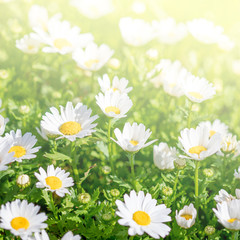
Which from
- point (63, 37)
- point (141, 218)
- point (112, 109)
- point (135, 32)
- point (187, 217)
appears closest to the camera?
point (141, 218)

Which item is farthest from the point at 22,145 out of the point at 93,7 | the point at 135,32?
the point at 93,7

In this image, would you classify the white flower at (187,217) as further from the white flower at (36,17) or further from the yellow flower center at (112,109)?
the white flower at (36,17)

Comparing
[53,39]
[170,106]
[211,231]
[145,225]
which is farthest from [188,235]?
[53,39]

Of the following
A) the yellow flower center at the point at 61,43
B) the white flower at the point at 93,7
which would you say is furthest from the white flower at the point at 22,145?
the white flower at the point at 93,7

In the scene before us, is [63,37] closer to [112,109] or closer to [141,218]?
[112,109]

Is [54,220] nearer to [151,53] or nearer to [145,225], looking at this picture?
[145,225]

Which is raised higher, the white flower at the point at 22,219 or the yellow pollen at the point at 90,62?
the white flower at the point at 22,219

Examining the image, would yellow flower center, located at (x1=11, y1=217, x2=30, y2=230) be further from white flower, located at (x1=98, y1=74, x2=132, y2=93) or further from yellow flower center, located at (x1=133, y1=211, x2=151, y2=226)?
white flower, located at (x1=98, y1=74, x2=132, y2=93)
